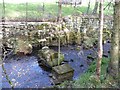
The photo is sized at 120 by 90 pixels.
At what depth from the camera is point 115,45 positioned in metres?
14.2

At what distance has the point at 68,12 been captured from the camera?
31.0 m

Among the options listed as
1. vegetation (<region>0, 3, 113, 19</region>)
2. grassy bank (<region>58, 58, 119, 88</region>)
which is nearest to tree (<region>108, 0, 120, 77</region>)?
grassy bank (<region>58, 58, 119, 88</region>)

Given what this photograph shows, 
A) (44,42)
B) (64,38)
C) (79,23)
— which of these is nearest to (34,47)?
(44,42)

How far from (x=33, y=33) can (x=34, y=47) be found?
166cm

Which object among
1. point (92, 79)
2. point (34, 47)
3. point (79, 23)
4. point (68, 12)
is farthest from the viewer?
point (68, 12)

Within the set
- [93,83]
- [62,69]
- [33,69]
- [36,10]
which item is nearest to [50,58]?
[33,69]

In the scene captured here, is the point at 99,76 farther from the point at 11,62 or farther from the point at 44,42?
the point at 44,42

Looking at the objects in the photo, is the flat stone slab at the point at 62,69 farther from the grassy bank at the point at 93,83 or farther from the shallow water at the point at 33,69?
the grassy bank at the point at 93,83

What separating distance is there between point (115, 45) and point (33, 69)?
264 inches

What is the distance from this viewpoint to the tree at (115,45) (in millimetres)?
13703

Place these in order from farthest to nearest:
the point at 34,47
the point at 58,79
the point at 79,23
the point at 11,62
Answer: the point at 79,23
the point at 34,47
the point at 11,62
the point at 58,79

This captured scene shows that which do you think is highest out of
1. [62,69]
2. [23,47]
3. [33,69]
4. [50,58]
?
[23,47]

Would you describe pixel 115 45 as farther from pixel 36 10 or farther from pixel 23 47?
pixel 36 10

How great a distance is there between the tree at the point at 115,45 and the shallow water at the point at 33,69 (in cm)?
307
